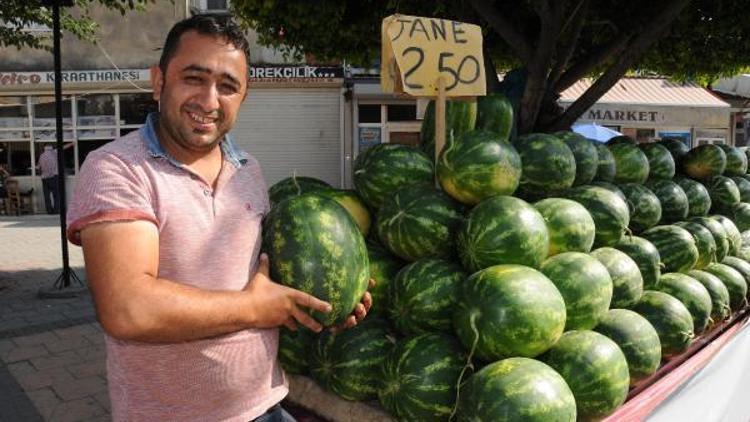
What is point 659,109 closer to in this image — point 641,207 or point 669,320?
point 641,207

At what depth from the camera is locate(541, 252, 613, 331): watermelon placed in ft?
7.89

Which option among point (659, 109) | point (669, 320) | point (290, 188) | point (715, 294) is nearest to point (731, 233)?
point (715, 294)

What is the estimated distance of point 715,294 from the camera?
10.8 ft

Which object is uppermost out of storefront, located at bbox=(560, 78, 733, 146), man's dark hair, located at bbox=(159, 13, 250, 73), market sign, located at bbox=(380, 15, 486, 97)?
storefront, located at bbox=(560, 78, 733, 146)

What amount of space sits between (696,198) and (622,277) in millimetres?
1478

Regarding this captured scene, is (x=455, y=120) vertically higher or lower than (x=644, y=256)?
higher

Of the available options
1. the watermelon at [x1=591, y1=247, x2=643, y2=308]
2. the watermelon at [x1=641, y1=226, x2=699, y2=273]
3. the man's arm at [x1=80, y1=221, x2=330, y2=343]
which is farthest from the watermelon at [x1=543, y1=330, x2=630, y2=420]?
the man's arm at [x1=80, y1=221, x2=330, y2=343]

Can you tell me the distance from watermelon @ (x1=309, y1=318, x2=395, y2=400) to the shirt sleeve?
1161 mm

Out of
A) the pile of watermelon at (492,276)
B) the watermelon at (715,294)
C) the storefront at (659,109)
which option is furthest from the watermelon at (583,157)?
the storefront at (659,109)

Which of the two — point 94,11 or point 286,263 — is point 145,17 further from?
point 286,263

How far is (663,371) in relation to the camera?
9.37 feet

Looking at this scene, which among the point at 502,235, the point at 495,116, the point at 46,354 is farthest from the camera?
the point at 46,354

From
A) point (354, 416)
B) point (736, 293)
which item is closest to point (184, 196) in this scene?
point (354, 416)

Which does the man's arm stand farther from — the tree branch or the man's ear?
the tree branch
